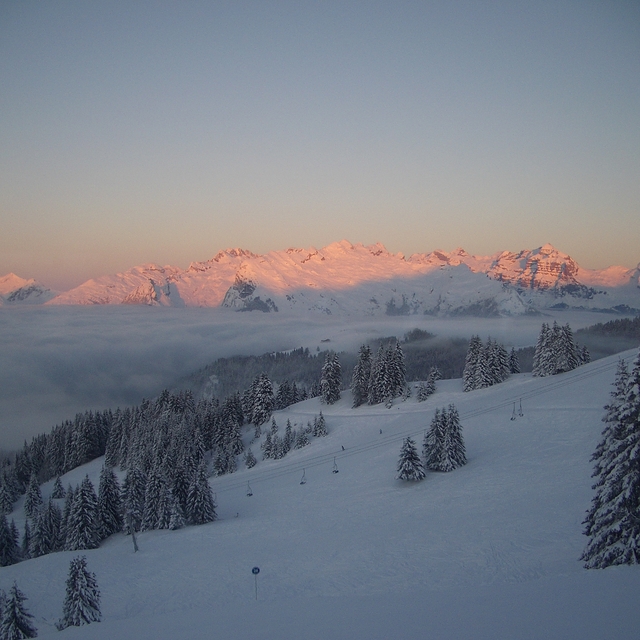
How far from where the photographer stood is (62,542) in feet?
196

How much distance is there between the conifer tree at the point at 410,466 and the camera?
48531 millimetres

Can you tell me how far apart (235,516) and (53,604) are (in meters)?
19.6

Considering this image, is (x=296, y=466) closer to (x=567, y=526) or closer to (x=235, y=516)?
(x=235, y=516)

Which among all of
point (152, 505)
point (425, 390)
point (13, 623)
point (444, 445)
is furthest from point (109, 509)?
point (425, 390)

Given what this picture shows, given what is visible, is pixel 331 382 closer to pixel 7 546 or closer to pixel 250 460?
pixel 250 460

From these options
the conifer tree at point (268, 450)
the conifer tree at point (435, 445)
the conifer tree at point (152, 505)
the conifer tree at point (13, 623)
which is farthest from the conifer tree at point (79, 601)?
the conifer tree at point (268, 450)

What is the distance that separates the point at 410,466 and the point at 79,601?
30768 millimetres

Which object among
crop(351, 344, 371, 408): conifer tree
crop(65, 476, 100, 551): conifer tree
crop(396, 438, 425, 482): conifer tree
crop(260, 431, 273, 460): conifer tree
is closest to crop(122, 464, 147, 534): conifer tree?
crop(65, 476, 100, 551): conifer tree

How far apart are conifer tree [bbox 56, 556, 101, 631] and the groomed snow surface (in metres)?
3.20

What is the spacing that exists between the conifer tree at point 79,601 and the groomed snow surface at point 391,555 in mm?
3203

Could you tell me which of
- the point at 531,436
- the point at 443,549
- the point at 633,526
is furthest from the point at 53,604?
the point at 531,436

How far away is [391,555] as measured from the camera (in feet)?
103

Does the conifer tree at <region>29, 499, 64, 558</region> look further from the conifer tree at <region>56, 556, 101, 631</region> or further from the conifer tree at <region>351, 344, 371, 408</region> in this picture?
the conifer tree at <region>351, 344, 371, 408</region>

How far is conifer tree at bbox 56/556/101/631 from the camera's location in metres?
28.1
